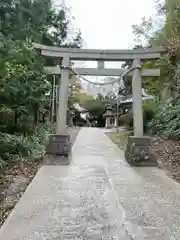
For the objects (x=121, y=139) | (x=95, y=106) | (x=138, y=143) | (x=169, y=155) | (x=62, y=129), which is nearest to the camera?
(x=138, y=143)

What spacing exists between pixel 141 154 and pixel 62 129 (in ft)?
7.04

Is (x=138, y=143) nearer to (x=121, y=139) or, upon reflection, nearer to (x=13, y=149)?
(x=13, y=149)

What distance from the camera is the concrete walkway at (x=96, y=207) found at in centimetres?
343

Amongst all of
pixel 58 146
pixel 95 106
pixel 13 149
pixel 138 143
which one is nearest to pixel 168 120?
pixel 138 143

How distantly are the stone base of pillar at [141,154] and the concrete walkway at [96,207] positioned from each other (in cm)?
60

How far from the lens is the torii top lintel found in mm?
8117

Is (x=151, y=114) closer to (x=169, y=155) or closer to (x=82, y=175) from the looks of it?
(x=169, y=155)

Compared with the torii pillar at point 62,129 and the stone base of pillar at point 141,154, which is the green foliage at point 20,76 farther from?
the stone base of pillar at point 141,154

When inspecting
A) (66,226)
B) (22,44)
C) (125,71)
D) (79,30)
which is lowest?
(66,226)

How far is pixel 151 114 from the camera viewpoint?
14.3 m

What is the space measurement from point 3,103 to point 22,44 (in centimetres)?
177

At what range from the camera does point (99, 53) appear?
8.19 m

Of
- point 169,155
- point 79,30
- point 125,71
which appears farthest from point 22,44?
point 79,30

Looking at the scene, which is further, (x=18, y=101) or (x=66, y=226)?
(x=18, y=101)
